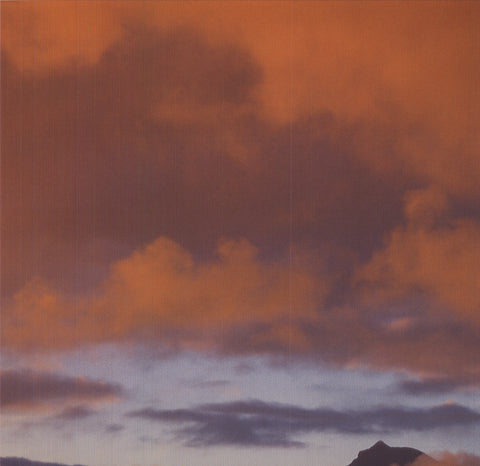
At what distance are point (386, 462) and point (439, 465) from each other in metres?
97.7

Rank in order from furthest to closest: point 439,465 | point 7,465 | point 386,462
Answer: point 386,462 → point 439,465 → point 7,465

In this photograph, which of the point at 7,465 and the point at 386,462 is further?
the point at 386,462

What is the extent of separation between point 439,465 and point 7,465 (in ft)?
112

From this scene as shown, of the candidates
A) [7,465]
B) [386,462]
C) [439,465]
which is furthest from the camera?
[386,462]

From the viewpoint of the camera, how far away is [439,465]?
5697 centimetres

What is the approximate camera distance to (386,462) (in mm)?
148625

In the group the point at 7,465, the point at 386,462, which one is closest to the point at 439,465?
the point at 7,465

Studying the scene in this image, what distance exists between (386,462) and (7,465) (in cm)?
11410

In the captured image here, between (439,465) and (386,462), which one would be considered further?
(386,462)

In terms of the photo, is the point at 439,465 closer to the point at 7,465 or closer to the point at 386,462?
the point at 7,465

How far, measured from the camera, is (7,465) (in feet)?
166
